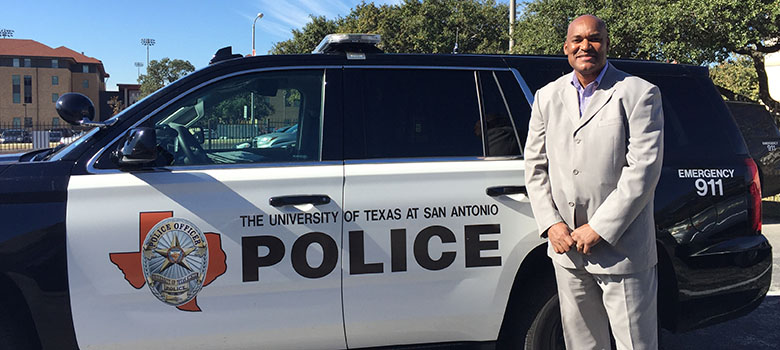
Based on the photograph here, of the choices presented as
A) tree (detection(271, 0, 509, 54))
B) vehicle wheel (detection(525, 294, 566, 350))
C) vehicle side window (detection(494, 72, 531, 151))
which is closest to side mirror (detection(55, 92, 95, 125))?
vehicle side window (detection(494, 72, 531, 151))

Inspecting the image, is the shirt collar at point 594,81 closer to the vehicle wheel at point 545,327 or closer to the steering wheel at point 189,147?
the vehicle wheel at point 545,327

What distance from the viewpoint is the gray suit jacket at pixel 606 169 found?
86.5 inches

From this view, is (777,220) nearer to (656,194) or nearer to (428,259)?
(656,194)

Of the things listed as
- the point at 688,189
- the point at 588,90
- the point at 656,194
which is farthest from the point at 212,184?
the point at 688,189

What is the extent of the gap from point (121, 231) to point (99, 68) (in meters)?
95.0

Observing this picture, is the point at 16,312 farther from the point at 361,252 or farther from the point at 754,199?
the point at 754,199

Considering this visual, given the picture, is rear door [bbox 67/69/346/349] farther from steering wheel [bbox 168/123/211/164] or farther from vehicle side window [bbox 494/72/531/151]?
vehicle side window [bbox 494/72/531/151]

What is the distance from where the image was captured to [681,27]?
11047mm

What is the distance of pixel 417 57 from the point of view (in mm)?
2957

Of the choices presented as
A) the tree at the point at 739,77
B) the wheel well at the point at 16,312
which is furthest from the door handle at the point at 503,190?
the tree at the point at 739,77

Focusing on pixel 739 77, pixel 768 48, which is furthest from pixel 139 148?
pixel 739 77

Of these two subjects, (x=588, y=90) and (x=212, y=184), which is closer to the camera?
(x=588, y=90)

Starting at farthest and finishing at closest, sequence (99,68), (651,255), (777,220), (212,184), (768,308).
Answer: (99,68), (777,220), (768,308), (212,184), (651,255)

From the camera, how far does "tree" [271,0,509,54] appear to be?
24.2m
